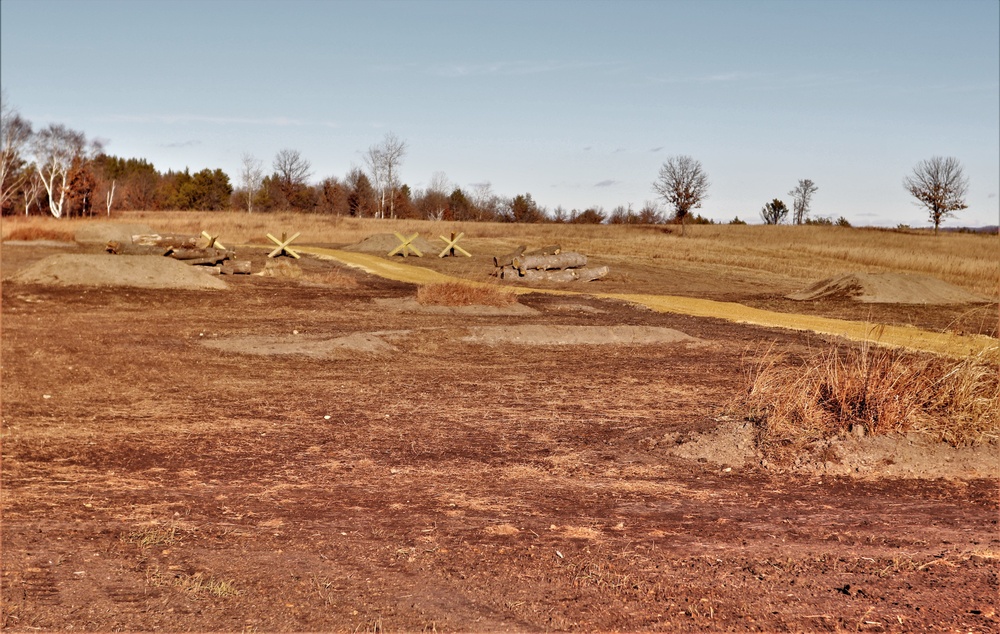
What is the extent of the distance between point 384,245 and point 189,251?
38.2 ft

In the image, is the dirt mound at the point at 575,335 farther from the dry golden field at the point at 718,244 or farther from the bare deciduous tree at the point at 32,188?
the bare deciduous tree at the point at 32,188

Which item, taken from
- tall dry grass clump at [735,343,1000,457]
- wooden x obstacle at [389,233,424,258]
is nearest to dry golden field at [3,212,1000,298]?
wooden x obstacle at [389,233,424,258]

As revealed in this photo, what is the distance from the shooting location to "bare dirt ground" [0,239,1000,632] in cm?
442

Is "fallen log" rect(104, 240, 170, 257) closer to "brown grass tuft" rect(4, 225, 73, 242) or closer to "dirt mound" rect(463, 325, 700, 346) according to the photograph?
"brown grass tuft" rect(4, 225, 73, 242)

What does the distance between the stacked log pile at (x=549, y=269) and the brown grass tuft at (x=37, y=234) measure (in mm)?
23699

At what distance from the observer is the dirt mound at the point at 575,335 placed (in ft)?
48.3

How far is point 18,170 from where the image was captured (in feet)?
220

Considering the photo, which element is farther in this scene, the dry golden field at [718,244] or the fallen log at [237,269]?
the dry golden field at [718,244]

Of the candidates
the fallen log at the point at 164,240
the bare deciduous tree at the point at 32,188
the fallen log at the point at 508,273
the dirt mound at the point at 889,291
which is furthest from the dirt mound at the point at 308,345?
the bare deciduous tree at the point at 32,188

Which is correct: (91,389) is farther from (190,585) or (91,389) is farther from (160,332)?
(190,585)

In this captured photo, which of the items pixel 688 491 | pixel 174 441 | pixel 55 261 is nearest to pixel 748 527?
pixel 688 491

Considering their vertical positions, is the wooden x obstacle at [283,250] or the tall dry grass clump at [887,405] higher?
the wooden x obstacle at [283,250]

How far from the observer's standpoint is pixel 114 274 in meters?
23.3

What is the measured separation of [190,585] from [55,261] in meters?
22.2
